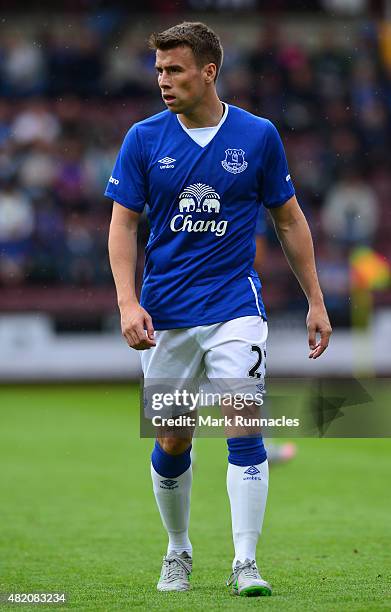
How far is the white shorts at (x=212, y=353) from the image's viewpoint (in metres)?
4.98

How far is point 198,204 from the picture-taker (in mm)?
5066

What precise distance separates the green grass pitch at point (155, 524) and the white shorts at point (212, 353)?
0.85 metres

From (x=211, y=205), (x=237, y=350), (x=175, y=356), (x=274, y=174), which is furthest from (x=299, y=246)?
(x=175, y=356)

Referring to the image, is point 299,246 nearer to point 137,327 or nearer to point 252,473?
point 137,327

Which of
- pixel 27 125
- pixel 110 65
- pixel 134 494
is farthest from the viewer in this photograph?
pixel 110 65

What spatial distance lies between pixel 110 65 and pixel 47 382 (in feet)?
20.2

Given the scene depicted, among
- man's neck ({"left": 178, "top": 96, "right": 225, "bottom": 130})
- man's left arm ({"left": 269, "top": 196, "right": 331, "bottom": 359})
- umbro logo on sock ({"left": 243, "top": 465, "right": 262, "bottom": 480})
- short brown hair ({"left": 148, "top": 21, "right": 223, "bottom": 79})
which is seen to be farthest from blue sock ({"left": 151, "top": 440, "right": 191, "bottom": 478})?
short brown hair ({"left": 148, "top": 21, "right": 223, "bottom": 79})

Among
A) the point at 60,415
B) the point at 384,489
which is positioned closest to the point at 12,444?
the point at 60,415

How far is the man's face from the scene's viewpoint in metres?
5.01

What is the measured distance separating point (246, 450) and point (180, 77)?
1466 mm

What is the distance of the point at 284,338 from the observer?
1866 centimetres

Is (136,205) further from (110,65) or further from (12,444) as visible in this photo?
(110,65)

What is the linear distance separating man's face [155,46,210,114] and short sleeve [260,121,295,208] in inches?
13.5

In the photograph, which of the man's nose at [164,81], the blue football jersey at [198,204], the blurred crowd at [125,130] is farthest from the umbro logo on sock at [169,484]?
the blurred crowd at [125,130]
